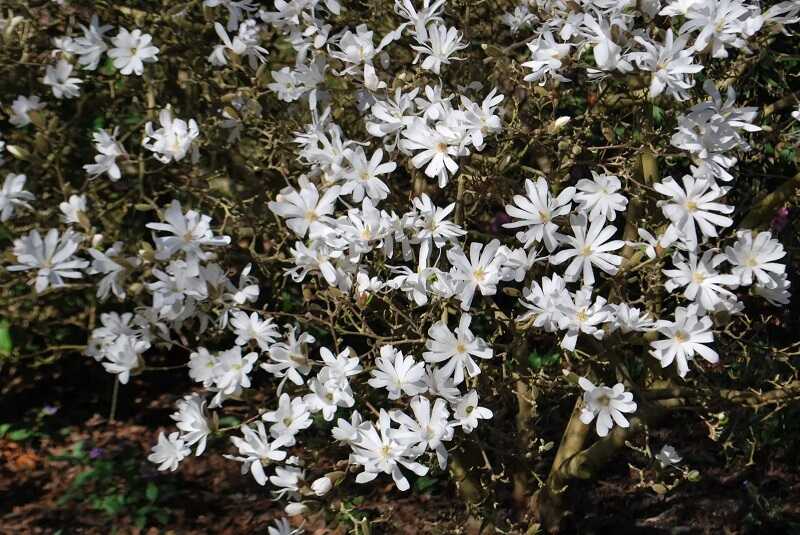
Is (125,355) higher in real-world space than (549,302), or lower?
lower

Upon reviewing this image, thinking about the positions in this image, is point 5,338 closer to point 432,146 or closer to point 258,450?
point 258,450

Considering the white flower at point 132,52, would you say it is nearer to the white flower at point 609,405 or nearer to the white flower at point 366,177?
the white flower at point 366,177

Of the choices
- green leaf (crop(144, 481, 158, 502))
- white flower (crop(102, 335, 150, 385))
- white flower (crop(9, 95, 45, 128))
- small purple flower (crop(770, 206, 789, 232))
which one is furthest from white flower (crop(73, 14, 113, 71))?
small purple flower (crop(770, 206, 789, 232))

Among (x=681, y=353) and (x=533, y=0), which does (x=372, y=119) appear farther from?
(x=681, y=353)

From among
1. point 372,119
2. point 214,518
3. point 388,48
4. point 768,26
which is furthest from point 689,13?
point 214,518

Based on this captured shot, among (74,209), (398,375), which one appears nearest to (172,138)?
(74,209)
